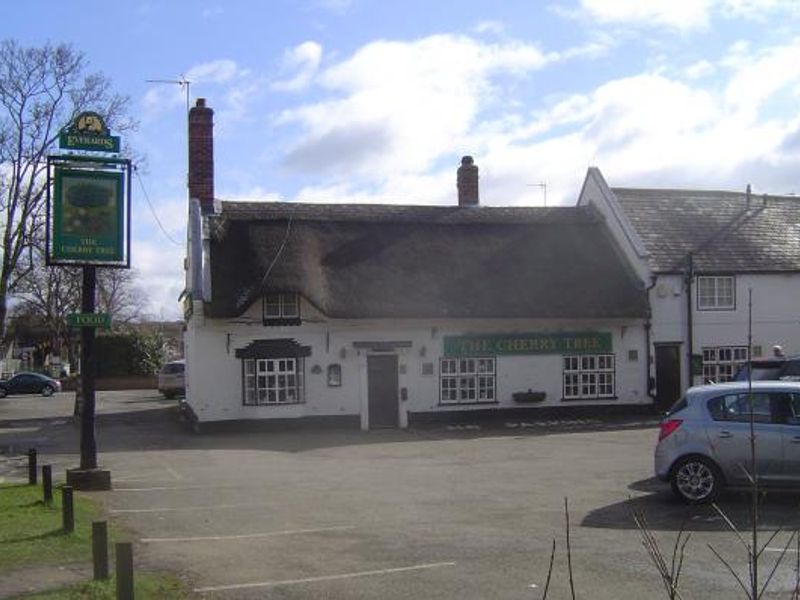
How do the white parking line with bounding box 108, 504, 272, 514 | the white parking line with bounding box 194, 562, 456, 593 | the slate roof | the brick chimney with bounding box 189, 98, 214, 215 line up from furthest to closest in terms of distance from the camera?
the brick chimney with bounding box 189, 98, 214, 215 < the slate roof < the white parking line with bounding box 108, 504, 272, 514 < the white parking line with bounding box 194, 562, 456, 593

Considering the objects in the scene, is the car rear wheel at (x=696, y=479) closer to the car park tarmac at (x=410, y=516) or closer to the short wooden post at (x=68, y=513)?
the car park tarmac at (x=410, y=516)

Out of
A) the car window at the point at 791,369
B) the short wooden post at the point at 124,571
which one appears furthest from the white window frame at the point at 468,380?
the short wooden post at the point at 124,571

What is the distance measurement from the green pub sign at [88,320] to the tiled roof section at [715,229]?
748 inches

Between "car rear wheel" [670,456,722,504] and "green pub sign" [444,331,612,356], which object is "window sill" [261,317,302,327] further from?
"car rear wheel" [670,456,722,504]

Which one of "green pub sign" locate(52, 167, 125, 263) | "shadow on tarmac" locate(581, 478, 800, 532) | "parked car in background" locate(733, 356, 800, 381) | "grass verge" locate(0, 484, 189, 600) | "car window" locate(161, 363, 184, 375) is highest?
"green pub sign" locate(52, 167, 125, 263)

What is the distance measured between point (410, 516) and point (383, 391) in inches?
602

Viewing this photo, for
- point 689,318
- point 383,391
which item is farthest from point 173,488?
point 689,318

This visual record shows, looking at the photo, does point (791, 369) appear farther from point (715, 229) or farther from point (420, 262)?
point (715, 229)

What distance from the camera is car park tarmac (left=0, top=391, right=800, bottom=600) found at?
8.38 metres

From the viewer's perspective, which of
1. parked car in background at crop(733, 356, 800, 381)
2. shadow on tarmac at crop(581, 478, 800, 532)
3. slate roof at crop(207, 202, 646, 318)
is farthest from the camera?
slate roof at crop(207, 202, 646, 318)

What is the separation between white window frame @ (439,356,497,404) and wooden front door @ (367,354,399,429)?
→ 142cm

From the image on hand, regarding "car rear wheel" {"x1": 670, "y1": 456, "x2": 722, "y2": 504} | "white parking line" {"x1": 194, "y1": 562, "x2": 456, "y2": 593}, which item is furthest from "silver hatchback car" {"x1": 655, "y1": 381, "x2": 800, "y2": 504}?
"white parking line" {"x1": 194, "y1": 562, "x2": 456, "y2": 593}

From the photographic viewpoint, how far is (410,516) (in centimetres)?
1201

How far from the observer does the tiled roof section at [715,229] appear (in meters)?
30.4
